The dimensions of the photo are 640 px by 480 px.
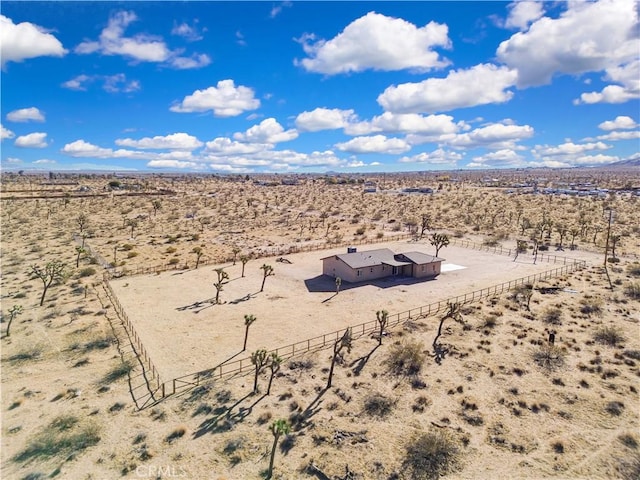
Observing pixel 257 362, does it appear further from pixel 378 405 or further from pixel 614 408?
pixel 614 408

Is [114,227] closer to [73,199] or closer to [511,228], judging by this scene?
[73,199]

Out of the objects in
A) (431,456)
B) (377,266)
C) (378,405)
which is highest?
(377,266)

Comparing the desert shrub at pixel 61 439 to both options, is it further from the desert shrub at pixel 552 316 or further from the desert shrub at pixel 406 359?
the desert shrub at pixel 552 316

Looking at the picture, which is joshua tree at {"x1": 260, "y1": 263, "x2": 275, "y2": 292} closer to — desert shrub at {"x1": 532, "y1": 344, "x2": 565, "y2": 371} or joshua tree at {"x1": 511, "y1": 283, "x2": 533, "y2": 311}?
joshua tree at {"x1": 511, "y1": 283, "x2": 533, "y2": 311}

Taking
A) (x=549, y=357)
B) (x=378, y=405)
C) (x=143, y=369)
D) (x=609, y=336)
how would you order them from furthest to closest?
(x=609, y=336) → (x=549, y=357) → (x=143, y=369) → (x=378, y=405)

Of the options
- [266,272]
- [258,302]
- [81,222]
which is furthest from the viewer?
[81,222]

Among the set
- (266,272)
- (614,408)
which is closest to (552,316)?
(614,408)
